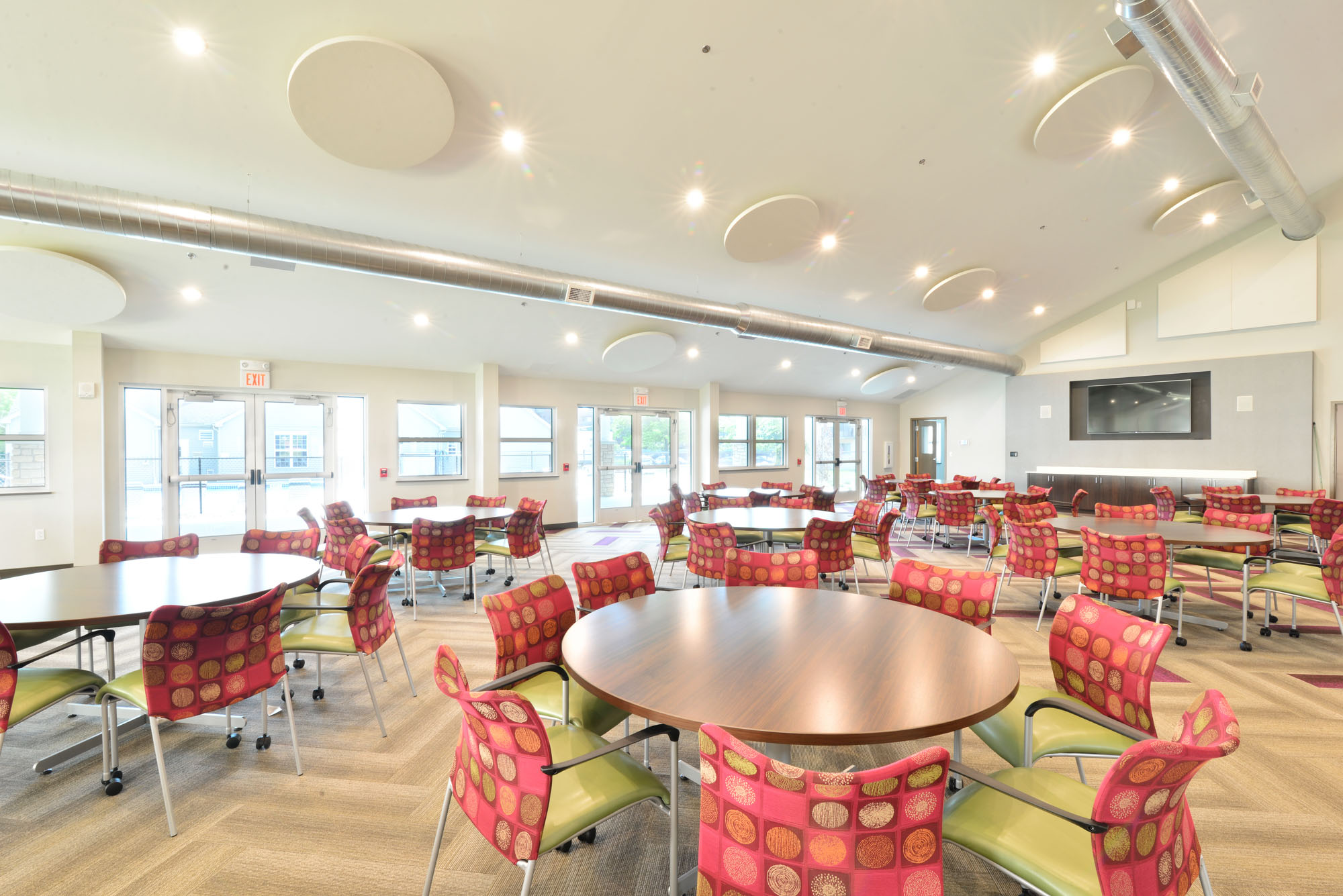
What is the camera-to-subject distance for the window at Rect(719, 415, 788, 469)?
39.5ft

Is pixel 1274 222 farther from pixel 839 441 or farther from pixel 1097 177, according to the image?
pixel 839 441

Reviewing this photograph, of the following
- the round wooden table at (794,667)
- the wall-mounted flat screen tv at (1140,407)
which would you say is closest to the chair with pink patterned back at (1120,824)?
the round wooden table at (794,667)

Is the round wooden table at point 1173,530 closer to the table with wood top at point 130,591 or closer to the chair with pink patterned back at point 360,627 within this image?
the chair with pink patterned back at point 360,627

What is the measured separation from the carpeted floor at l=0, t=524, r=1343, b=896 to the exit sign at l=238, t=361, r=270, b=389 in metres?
5.27

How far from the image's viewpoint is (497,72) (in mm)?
3553

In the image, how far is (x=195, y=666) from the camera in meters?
2.21

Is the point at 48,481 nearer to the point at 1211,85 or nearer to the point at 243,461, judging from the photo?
the point at 243,461

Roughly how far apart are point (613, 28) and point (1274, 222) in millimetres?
10772

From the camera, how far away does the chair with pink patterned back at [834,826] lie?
3.54 ft

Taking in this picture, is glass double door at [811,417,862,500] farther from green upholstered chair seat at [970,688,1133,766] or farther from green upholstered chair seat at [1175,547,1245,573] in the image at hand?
green upholstered chair seat at [970,688,1133,766]

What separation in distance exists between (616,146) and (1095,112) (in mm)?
4127

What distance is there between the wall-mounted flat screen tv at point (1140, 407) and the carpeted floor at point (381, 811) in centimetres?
815

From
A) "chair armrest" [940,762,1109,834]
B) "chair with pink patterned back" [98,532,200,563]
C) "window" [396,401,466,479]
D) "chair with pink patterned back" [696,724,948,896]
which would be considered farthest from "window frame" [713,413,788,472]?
"chair with pink patterned back" [696,724,948,896]

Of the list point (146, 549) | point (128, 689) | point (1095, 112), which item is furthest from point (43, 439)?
point (1095, 112)
